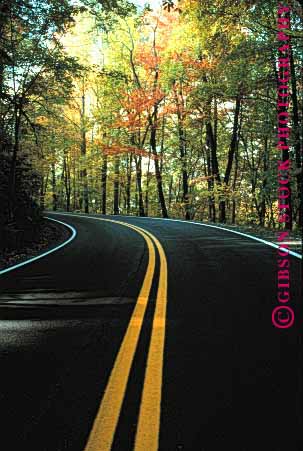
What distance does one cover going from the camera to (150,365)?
135 inches

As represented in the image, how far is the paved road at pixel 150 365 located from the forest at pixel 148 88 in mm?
8211

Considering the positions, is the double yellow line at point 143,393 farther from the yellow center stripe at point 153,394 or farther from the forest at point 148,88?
the forest at point 148,88

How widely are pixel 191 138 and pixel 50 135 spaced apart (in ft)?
41.7

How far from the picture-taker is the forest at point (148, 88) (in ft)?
50.7

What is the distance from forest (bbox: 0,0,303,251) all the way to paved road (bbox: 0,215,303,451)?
821cm

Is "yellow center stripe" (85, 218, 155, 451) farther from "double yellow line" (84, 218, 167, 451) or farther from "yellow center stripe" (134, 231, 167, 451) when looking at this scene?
"yellow center stripe" (134, 231, 167, 451)

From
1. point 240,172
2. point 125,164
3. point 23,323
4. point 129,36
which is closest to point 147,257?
point 23,323

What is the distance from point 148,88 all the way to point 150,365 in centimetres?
2898

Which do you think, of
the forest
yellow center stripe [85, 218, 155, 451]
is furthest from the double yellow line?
the forest

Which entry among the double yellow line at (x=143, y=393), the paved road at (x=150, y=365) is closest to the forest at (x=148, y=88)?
the paved road at (x=150, y=365)

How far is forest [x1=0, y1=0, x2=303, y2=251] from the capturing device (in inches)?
609

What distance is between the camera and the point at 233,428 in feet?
8.11

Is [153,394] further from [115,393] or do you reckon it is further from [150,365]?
[150,365]

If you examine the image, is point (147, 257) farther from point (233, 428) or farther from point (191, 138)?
point (191, 138)
